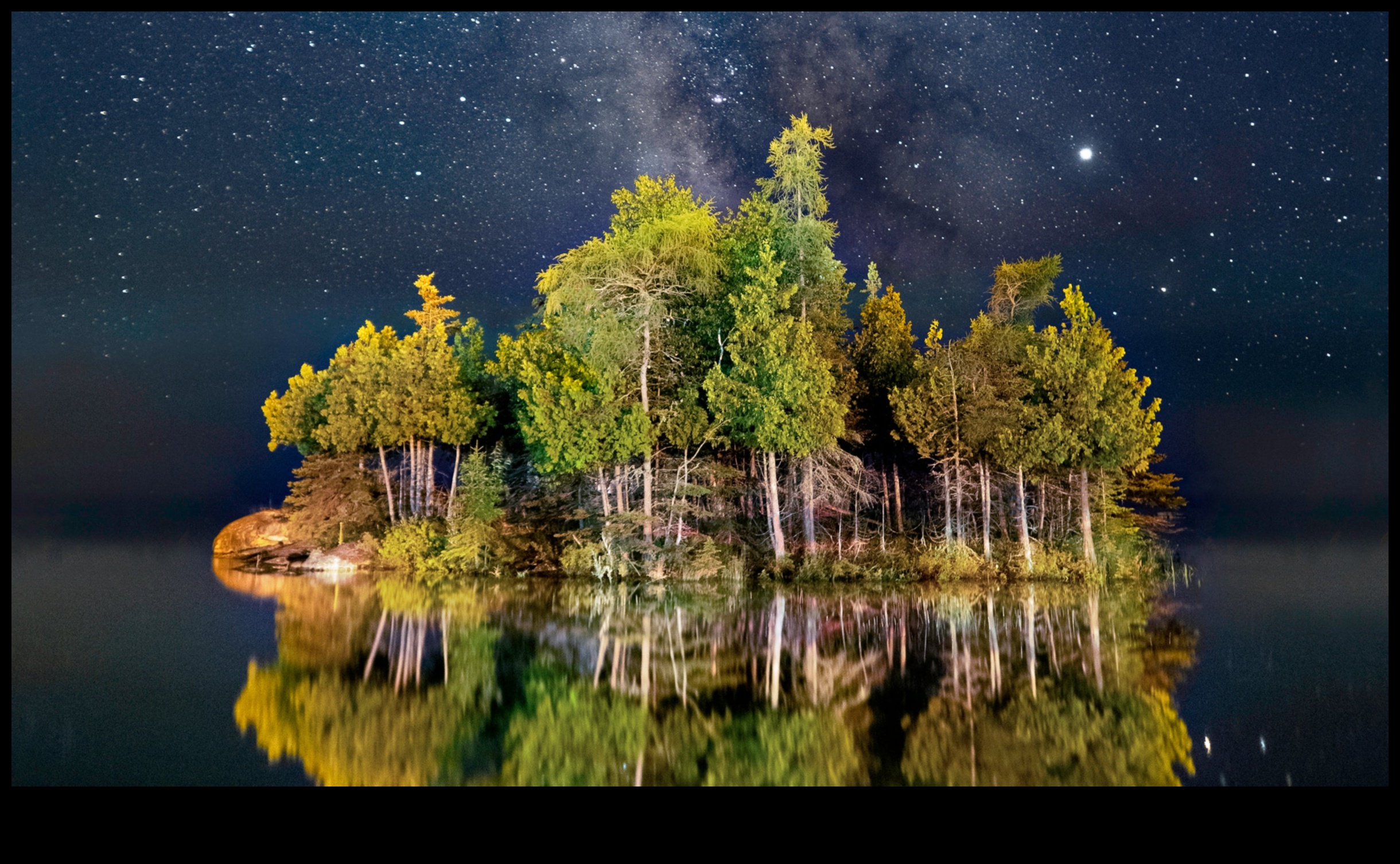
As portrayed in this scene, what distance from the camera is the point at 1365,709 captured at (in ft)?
28.7

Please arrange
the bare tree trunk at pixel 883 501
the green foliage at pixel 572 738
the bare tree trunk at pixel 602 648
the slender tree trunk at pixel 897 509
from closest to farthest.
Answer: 1. the green foliage at pixel 572 738
2. the bare tree trunk at pixel 602 648
3. the bare tree trunk at pixel 883 501
4. the slender tree trunk at pixel 897 509

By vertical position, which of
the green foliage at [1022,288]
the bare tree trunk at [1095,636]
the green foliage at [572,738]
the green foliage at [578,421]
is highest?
the green foliage at [1022,288]

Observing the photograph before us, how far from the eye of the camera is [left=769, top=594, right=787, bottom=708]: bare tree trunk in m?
9.10

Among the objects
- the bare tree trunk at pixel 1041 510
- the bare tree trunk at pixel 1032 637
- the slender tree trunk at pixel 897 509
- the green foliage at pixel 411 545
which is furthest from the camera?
the green foliage at pixel 411 545

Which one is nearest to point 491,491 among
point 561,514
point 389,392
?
point 561,514

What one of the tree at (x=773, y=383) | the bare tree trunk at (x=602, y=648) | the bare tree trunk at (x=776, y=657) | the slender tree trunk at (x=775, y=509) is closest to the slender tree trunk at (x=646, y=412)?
the tree at (x=773, y=383)

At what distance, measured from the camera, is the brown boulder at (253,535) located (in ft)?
121

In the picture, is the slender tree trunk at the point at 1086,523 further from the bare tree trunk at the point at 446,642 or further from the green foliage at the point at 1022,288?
the bare tree trunk at the point at 446,642

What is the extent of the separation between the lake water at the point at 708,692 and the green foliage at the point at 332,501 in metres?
13.8

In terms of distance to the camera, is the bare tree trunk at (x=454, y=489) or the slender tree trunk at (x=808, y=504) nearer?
the slender tree trunk at (x=808, y=504)

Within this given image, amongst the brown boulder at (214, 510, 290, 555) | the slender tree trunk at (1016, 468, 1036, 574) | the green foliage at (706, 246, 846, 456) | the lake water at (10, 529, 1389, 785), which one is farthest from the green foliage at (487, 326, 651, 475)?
the brown boulder at (214, 510, 290, 555)

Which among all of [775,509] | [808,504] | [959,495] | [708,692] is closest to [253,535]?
[775,509]

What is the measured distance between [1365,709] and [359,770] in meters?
10.9

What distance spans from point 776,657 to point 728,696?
7.98 feet
